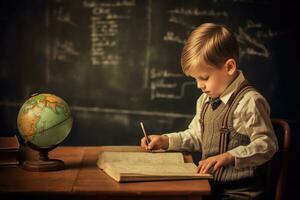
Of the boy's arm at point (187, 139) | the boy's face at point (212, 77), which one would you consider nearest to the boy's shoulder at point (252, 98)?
the boy's face at point (212, 77)

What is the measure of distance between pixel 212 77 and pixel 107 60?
1781 millimetres

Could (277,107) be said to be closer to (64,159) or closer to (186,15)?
(186,15)

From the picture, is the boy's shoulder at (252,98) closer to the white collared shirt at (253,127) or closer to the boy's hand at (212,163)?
the white collared shirt at (253,127)

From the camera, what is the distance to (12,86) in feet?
14.0

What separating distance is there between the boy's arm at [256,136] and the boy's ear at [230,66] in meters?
0.15

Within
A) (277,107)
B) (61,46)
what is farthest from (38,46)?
(277,107)

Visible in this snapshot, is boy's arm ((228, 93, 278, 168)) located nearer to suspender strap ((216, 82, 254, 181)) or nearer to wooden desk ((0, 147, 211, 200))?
suspender strap ((216, 82, 254, 181))

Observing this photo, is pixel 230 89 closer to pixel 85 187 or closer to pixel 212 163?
pixel 212 163

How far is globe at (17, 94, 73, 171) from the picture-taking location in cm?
230

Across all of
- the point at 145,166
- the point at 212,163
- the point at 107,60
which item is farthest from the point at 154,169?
the point at 107,60

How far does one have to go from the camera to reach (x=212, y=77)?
2.53m

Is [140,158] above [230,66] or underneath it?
underneath

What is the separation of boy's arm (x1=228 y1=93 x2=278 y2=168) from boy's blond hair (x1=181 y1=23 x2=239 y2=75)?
23 centimetres

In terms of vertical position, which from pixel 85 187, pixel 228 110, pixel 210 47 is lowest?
pixel 85 187
